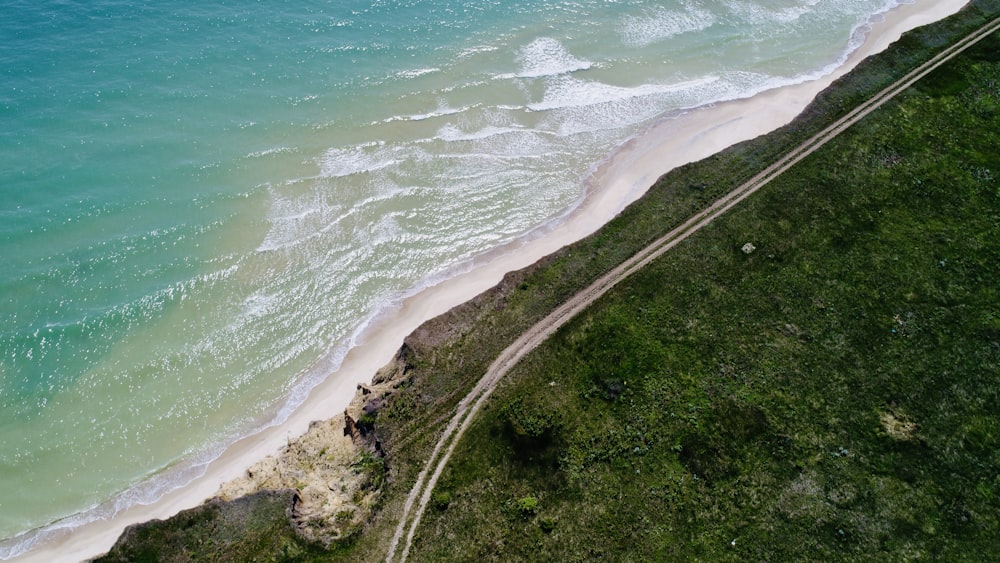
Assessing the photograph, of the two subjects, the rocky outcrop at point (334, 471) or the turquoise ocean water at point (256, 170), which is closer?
the rocky outcrop at point (334, 471)

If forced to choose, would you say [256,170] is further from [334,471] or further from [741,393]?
[741,393]

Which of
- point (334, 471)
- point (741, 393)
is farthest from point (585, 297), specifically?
point (334, 471)

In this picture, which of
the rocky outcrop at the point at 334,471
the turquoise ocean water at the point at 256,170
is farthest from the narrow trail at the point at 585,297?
the turquoise ocean water at the point at 256,170

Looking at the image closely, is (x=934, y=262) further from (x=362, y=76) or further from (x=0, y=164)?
(x=0, y=164)

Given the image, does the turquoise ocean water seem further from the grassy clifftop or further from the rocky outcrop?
the grassy clifftop

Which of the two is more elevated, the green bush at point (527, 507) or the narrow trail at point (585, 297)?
the narrow trail at point (585, 297)

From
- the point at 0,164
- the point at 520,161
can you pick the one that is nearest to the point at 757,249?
the point at 520,161

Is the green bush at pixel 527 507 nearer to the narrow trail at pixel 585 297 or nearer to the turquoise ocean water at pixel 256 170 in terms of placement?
the narrow trail at pixel 585 297
